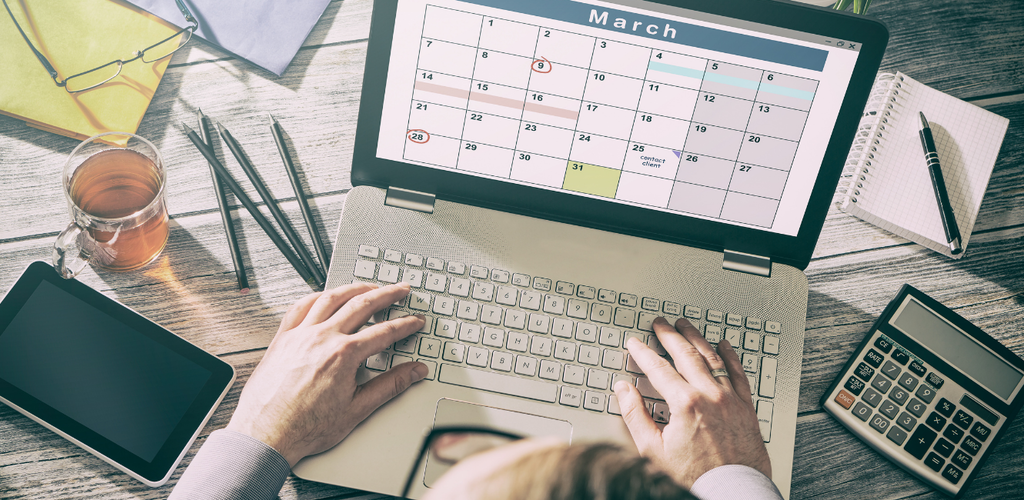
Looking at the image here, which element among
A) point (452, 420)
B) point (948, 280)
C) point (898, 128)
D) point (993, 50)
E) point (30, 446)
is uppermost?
point (993, 50)

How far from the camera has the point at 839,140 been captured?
30.7 inches

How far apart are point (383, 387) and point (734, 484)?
0.46 meters

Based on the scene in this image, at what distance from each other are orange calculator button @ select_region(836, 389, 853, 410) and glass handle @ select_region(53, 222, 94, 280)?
1068mm

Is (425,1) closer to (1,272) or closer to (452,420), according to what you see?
(452,420)

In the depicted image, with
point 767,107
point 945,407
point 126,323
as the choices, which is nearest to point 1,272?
point 126,323

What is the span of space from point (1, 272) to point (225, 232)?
0.31 metres

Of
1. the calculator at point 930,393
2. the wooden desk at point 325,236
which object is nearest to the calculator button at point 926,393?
the calculator at point 930,393

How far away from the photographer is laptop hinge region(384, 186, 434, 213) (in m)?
0.85

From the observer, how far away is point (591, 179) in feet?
2.70

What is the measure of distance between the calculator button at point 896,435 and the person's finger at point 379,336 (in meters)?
0.68

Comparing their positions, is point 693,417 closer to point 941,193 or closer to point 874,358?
point 874,358

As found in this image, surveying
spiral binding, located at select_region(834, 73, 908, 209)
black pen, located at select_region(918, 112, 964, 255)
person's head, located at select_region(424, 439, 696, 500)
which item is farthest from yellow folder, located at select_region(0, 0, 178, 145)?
black pen, located at select_region(918, 112, 964, 255)

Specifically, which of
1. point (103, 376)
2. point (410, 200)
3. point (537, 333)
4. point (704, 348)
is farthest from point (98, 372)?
point (704, 348)

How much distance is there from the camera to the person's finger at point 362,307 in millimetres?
782
